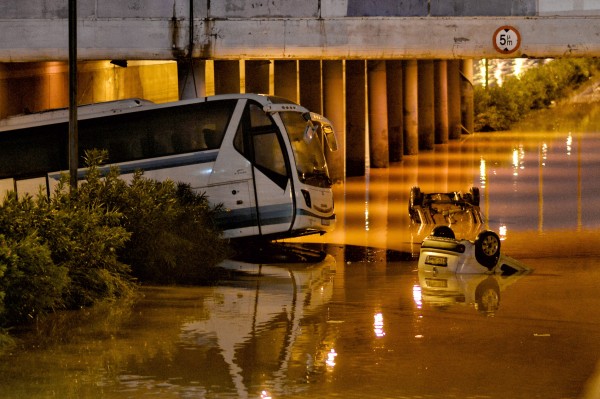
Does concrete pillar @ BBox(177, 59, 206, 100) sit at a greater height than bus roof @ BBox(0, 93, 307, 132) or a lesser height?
greater

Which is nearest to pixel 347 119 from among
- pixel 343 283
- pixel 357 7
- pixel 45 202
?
pixel 357 7

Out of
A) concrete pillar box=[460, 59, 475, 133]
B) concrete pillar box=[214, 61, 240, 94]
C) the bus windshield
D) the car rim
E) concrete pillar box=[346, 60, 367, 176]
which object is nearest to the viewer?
the car rim

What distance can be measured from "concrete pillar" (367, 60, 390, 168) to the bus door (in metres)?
19.8

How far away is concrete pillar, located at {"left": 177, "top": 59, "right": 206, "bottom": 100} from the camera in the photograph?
27.6 meters

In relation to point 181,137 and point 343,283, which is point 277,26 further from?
point 343,283

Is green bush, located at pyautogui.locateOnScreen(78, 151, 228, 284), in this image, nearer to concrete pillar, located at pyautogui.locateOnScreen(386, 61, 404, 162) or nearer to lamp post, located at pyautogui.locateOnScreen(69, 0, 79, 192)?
lamp post, located at pyautogui.locateOnScreen(69, 0, 79, 192)

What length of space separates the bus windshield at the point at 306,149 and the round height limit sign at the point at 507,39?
14.5 ft

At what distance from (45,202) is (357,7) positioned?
11.1 metres

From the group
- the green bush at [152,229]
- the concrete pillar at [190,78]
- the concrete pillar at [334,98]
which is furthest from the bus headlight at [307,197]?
the concrete pillar at [334,98]

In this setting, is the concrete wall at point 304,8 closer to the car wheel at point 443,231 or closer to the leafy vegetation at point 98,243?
the leafy vegetation at point 98,243

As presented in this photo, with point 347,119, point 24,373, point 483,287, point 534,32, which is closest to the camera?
point 24,373

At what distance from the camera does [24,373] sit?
1234 centimetres

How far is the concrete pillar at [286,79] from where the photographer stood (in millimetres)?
38000

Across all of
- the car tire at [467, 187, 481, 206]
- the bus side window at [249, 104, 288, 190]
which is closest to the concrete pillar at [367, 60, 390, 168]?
the car tire at [467, 187, 481, 206]
